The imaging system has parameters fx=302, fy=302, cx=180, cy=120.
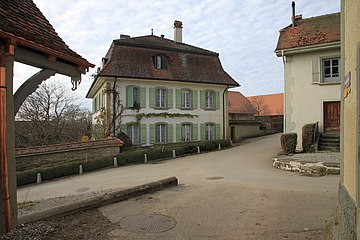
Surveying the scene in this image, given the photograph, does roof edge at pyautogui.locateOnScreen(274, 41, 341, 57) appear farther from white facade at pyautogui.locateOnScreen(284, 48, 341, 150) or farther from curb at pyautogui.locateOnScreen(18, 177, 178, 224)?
curb at pyautogui.locateOnScreen(18, 177, 178, 224)

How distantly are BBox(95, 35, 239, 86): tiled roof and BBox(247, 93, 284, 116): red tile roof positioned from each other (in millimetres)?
27588

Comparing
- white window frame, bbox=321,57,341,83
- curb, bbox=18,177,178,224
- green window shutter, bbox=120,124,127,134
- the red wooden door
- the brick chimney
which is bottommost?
curb, bbox=18,177,178,224

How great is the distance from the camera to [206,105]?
90.5 ft

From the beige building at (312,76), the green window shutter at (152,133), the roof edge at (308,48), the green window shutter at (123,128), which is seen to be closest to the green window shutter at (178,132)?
the green window shutter at (152,133)

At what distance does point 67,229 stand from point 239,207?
11.9 ft

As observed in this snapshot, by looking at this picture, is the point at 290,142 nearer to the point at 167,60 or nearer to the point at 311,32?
the point at 311,32

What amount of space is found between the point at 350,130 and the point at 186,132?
74.6ft

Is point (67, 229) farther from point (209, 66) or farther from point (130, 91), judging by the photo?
point (209, 66)

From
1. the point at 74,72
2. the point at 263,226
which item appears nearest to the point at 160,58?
the point at 74,72

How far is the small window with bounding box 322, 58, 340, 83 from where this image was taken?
17719mm

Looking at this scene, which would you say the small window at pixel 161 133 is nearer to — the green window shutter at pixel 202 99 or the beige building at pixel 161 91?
the beige building at pixel 161 91

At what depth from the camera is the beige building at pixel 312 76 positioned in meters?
17.6

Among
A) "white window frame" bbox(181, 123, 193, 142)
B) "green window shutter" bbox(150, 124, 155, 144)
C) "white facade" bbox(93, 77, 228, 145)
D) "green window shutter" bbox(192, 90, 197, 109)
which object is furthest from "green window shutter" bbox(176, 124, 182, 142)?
"green window shutter" bbox(192, 90, 197, 109)

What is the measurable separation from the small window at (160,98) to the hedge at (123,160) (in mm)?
3457
